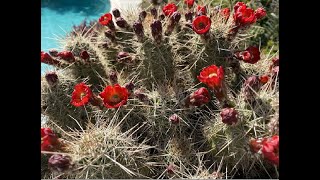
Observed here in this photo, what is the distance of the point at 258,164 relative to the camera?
1.90 meters

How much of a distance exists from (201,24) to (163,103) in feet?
1.55

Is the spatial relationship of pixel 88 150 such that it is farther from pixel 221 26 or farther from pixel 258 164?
pixel 221 26

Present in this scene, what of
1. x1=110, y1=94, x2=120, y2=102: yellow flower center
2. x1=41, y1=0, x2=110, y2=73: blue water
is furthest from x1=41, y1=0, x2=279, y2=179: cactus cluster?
x1=41, y1=0, x2=110, y2=73: blue water

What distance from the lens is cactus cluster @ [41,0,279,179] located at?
5.79ft

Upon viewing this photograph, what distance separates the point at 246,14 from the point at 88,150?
117cm

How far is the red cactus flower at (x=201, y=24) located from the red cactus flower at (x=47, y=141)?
90cm

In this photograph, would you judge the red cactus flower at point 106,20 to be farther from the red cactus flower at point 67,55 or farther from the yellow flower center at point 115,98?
the yellow flower center at point 115,98

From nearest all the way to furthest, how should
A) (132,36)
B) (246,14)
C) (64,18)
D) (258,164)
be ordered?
(258,164)
(246,14)
(132,36)
(64,18)

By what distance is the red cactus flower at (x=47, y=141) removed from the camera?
1.71 metres

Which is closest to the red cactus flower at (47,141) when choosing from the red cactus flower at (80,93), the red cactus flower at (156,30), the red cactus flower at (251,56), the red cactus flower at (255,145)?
the red cactus flower at (80,93)

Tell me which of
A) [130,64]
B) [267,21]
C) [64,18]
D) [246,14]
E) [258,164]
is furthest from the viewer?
[64,18]

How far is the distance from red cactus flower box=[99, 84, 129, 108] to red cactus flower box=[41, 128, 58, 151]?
317 millimetres
